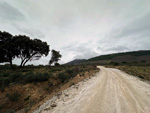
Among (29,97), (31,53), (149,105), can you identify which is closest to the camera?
(149,105)

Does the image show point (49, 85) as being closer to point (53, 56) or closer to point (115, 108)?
point (115, 108)

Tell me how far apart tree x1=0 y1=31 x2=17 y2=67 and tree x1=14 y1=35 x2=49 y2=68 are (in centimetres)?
130

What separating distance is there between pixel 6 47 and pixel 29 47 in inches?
206

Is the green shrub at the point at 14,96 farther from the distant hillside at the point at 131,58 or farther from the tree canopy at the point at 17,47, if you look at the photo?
the distant hillside at the point at 131,58

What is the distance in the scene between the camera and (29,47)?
2305 centimetres

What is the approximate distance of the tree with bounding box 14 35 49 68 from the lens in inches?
836

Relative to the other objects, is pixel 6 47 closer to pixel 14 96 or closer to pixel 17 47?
pixel 17 47

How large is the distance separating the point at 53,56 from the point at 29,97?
30072 mm

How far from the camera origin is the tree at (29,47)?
21.2 m

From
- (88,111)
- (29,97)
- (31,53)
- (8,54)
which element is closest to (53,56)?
(31,53)

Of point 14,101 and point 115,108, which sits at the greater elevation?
point 115,108

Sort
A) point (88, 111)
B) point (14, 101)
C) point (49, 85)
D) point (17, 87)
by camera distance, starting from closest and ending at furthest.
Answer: point (88, 111) < point (14, 101) < point (17, 87) < point (49, 85)

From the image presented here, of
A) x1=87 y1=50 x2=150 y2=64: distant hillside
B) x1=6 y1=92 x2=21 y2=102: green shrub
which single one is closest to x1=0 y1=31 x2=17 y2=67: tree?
x1=6 y1=92 x2=21 y2=102: green shrub

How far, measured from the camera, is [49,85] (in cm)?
1040
